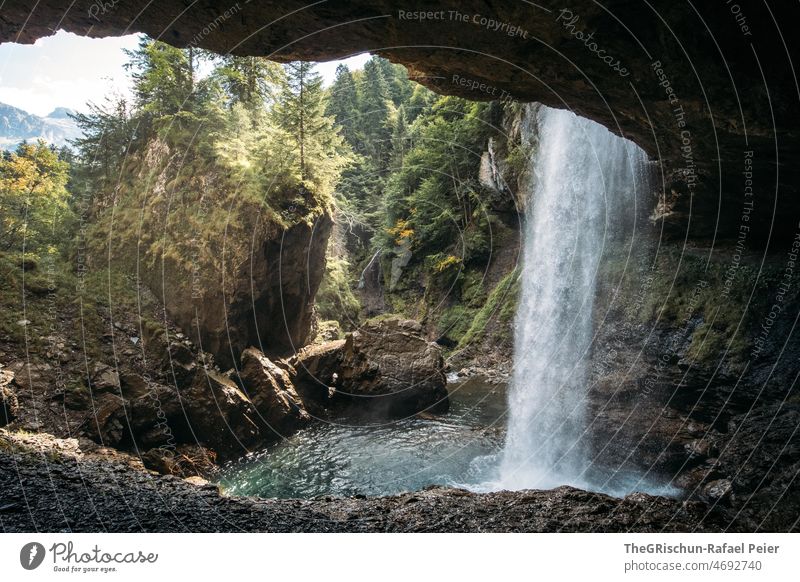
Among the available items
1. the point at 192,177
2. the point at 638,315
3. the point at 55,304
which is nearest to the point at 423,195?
the point at 192,177

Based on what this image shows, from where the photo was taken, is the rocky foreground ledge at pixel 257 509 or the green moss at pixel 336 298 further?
the green moss at pixel 336 298

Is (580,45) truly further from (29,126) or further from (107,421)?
(107,421)

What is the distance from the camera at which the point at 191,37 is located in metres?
7.48

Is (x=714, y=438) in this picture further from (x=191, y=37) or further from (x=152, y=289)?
(x=152, y=289)

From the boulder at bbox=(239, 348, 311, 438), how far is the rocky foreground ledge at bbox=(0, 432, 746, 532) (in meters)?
6.31

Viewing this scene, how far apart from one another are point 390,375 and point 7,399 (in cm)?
1197

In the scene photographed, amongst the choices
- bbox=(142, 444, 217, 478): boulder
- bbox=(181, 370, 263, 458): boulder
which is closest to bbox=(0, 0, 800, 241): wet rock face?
bbox=(142, 444, 217, 478): boulder

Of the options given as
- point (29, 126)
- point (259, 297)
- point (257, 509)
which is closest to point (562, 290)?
point (259, 297)

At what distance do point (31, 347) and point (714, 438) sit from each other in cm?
1716

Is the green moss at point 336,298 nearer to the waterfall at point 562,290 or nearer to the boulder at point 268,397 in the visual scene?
the boulder at point 268,397

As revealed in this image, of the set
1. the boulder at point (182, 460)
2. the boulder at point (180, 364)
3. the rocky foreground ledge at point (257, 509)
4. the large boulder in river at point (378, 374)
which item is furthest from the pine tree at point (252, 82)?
the rocky foreground ledge at point (257, 509)
